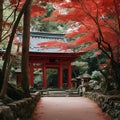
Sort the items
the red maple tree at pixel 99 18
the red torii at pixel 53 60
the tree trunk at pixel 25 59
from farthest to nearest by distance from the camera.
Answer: the red torii at pixel 53 60
the tree trunk at pixel 25 59
the red maple tree at pixel 99 18

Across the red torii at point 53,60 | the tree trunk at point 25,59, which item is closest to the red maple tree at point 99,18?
the tree trunk at point 25,59

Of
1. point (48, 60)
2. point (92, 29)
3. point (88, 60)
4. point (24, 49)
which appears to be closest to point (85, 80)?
point (48, 60)

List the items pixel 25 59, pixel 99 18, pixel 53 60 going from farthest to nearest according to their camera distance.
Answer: pixel 53 60, pixel 99 18, pixel 25 59

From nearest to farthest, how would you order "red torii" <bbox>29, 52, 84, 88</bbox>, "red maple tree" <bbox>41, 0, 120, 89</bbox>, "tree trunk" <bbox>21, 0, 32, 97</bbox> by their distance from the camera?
"red maple tree" <bbox>41, 0, 120, 89</bbox> → "tree trunk" <bbox>21, 0, 32, 97</bbox> → "red torii" <bbox>29, 52, 84, 88</bbox>

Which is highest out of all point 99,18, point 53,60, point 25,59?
point 99,18

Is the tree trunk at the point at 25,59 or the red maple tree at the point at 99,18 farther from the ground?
the red maple tree at the point at 99,18

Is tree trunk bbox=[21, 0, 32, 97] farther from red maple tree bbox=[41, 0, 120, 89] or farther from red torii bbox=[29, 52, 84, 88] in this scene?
red torii bbox=[29, 52, 84, 88]

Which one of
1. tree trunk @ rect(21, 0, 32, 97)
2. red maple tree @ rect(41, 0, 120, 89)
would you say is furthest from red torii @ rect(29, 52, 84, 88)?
tree trunk @ rect(21, 0, 32, 97)

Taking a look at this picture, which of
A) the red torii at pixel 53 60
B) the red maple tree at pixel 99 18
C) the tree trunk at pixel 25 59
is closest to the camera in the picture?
the red maple tree at pixel 99 18

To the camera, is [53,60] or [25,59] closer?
[25,59]

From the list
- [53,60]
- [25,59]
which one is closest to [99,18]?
[25,59]

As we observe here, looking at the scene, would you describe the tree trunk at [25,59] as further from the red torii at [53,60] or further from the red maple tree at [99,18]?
the red torii at [53,60]

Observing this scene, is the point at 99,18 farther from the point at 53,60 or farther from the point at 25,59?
the point at 53,60

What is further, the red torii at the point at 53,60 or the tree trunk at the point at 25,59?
the red torii at the point at 53,60
